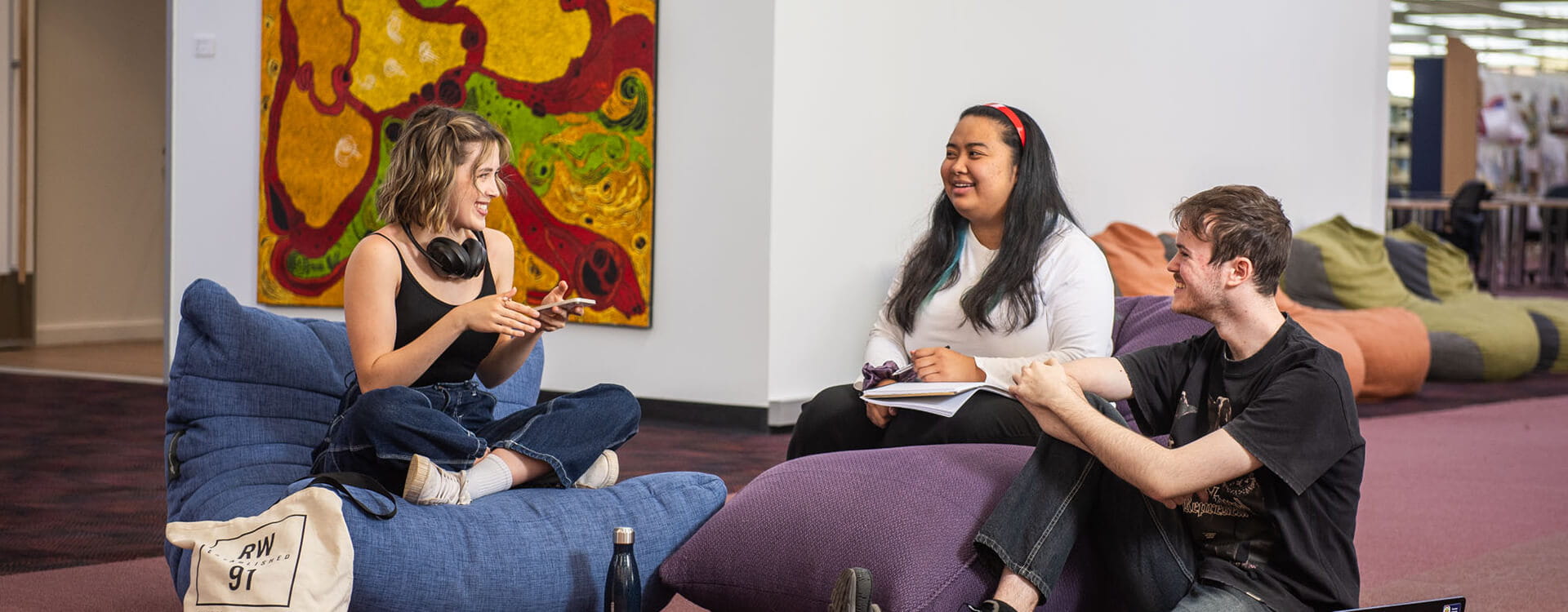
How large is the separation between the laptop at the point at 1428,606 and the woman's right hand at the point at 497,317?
→ 139 centimetres

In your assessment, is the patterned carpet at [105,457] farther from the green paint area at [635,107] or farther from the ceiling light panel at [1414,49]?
the ceiling light panel at [1414,49]

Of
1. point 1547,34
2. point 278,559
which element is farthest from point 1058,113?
Result: point 1547,34

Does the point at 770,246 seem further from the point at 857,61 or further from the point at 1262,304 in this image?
the point at 1262,304

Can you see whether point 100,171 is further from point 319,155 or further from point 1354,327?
point 1354,327

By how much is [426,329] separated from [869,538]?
2.96 feet

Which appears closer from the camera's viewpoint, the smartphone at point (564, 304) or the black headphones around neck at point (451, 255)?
the smartphone at point (564, 304)

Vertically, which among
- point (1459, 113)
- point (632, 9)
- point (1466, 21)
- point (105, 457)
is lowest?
point (105, 457)

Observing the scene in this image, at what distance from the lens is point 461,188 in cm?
275

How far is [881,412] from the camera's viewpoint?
311 cm

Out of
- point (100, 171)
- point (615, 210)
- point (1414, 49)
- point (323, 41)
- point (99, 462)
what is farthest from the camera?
point (1414, 49)

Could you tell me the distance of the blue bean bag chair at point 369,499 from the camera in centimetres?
239

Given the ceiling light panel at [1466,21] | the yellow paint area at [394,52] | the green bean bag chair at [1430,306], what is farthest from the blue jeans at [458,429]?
Answer: the ceiling light panel at [1466,21]

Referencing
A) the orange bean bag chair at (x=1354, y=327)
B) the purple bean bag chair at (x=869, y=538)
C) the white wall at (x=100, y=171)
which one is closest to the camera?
the purple bean bag chair at (x=869, y=538)

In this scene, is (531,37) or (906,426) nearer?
(906,426)
